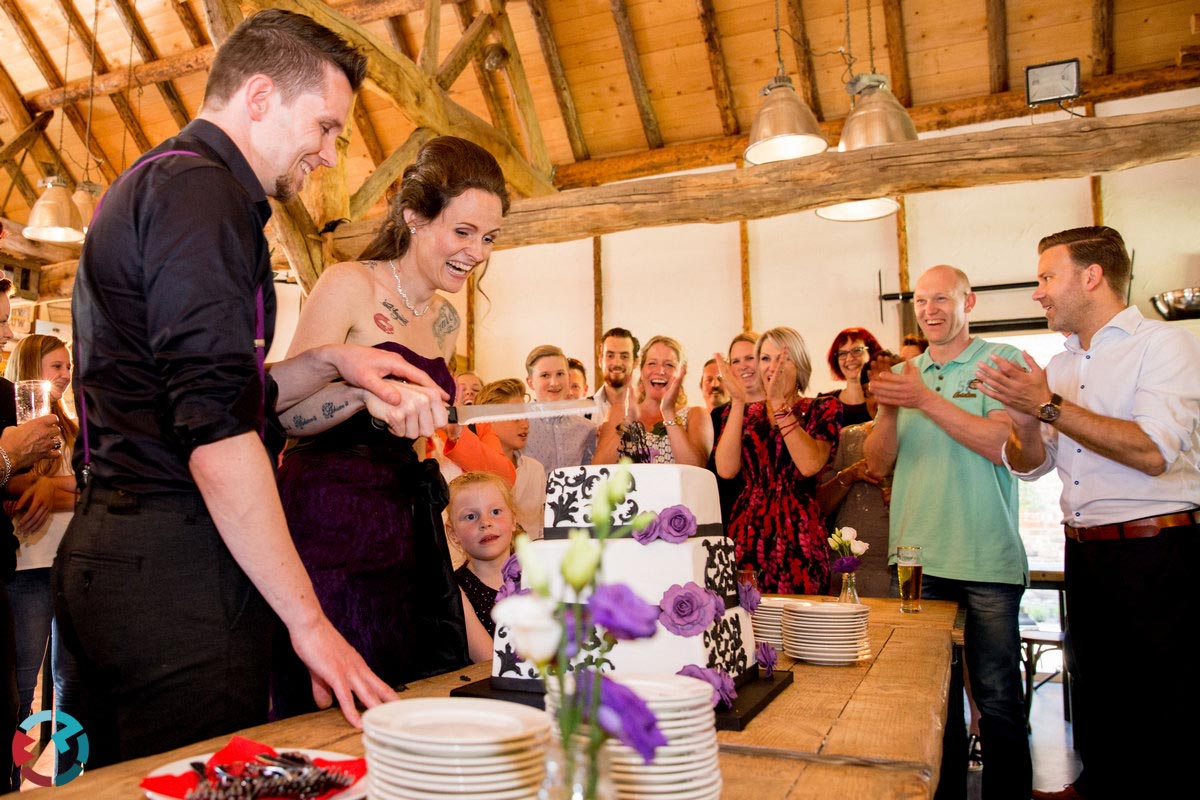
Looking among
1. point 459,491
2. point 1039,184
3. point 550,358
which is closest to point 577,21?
point 1039,184

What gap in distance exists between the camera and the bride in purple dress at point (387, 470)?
1587 millimetres

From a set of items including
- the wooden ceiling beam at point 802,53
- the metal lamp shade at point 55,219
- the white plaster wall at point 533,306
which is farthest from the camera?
the white plaster wall at point 533,306

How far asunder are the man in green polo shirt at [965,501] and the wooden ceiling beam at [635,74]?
525cm

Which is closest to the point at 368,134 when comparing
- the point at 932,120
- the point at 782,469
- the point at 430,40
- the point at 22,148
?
the point at 430,40

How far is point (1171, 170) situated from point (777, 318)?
3115 mm

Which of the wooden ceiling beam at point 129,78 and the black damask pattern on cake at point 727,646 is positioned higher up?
the wooden ceiling beam at point 129,78

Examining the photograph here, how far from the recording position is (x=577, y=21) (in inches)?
309

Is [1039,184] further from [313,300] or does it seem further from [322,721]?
[322,721]

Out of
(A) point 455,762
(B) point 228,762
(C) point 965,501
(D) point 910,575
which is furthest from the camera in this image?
(C) point 965,501

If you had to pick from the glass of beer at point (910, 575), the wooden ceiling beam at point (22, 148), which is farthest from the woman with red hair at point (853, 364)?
the wooden ceiling beam at point (22, 148)

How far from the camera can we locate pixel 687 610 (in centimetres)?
Answer: 118

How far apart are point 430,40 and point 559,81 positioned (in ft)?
5.95

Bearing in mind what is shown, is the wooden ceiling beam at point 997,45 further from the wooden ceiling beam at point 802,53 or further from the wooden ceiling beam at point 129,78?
the wooden ceiling beam at point 129,78

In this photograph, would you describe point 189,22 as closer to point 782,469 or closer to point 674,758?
point 782,469
